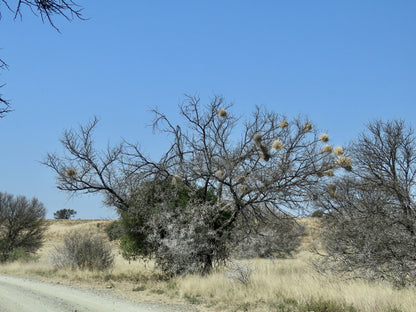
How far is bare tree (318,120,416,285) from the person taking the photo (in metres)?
10.7

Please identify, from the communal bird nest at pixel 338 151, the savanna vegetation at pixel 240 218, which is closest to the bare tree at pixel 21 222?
the savanna vegetation at pixel 240 218

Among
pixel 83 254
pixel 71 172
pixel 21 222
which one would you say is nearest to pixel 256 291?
pixel 71 172

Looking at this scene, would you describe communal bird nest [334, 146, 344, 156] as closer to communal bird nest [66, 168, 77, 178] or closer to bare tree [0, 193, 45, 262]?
communal bird nest [66, 168, 77, 178]

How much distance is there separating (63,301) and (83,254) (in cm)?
738

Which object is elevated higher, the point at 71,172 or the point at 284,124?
the point at 284,124

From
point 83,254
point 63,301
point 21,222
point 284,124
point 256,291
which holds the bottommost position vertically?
point 63,301

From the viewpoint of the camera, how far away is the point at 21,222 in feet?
98.5

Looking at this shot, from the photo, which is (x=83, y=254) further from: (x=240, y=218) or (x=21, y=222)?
(x=21, y=222)

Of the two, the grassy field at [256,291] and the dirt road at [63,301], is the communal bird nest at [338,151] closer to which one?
the grassy field at [256,291]

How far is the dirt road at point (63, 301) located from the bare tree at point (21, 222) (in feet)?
59.1

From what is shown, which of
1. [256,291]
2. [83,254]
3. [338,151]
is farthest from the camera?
[83,254]

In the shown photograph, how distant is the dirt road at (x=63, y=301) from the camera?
9312mm

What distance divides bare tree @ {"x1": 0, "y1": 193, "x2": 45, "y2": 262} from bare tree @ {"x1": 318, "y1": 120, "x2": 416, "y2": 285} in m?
22.2

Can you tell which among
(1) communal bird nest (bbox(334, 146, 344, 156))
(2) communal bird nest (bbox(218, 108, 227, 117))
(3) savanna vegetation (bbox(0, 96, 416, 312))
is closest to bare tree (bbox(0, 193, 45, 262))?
(3) savanna vegetation (bbox(0, 96, 416, 312))
